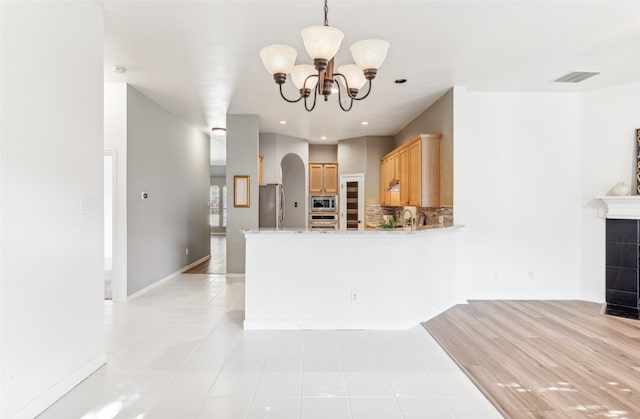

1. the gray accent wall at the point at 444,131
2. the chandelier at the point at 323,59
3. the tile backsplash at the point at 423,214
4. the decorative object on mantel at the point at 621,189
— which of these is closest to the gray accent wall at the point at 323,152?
the tile backsplash at the point at 423,214

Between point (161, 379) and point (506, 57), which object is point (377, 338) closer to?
point (161, 379)

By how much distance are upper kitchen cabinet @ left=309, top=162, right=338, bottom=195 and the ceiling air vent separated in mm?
5198

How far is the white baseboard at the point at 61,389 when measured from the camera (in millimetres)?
2067

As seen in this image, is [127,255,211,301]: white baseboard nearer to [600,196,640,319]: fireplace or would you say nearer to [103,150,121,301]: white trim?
[103,150,121,301]: white trim

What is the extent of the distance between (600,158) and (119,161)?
6207 millimetres

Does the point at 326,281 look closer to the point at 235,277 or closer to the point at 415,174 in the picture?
the point at 415,174

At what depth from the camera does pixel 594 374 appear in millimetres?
2668

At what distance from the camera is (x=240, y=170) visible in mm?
6004

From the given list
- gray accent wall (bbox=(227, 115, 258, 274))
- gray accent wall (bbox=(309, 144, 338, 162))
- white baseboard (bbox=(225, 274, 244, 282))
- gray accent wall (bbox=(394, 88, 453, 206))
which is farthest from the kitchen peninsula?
gray accent wall (bbox=(309, 144, 338, 162))

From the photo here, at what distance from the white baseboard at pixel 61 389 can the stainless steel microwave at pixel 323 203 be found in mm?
6109

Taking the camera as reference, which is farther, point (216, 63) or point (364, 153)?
point (364, 153)

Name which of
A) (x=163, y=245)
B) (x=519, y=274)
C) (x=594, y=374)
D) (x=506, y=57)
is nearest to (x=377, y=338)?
(x=594, y=374)

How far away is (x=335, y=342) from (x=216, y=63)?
10.2 feet

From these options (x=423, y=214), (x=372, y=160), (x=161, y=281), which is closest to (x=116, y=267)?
(x=161, y=281)
